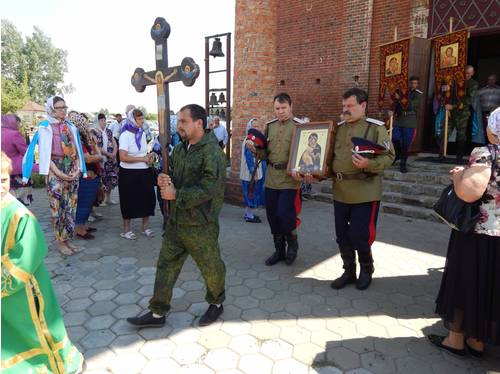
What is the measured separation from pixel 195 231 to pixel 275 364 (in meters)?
1.14

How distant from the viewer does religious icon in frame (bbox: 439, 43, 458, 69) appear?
7211 millimetres

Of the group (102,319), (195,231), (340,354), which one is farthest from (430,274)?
(102,319)

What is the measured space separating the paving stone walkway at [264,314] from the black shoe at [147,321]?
0.18 ft

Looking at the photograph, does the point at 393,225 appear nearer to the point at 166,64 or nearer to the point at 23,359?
the point at 166,64

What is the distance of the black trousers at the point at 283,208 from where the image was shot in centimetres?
445

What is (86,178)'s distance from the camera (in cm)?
564

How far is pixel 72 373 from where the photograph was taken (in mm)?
2273

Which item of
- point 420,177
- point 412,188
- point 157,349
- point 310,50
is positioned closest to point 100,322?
point 157,349

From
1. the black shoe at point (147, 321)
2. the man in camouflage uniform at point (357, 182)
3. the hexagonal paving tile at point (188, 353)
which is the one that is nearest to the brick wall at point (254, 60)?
the man in camouflage uniform at point (357, 182)

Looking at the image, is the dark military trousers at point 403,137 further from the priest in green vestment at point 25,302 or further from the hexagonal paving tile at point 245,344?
the priest in green vestment at point 25,302

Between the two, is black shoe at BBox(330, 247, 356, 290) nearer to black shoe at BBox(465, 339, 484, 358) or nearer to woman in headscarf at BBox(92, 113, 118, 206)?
black shoe at BBox(465, 339, 484, 358)

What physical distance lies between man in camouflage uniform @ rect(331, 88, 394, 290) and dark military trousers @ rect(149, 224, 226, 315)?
145 cm

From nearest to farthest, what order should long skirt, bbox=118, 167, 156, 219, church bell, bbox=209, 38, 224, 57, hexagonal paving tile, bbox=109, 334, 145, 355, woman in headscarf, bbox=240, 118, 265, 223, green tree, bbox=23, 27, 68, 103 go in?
hexagonal paving tile, bbox=109, 334, 145, 355 < long skirt, bbox=118, 167, 156, 219 < woman in headscarf, bbox=240, 118, 265, 223 < church bell, bbox=209, 38, 224, 57 < green tree, bbox=23, 27, 68, 103

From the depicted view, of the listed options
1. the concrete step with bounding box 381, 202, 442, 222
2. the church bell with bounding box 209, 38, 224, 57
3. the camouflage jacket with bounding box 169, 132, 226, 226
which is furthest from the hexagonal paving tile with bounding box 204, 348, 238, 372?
the church bell with bounding box 209, 38, 224, 57
